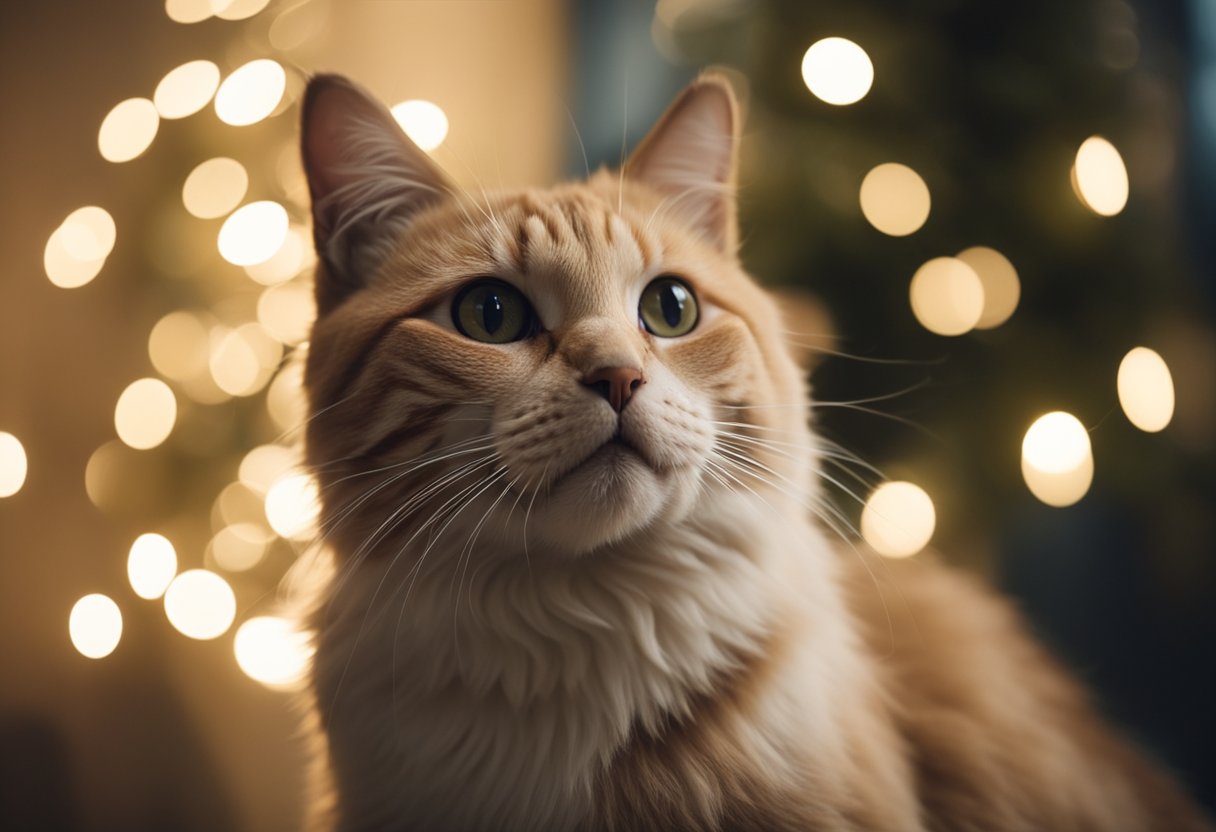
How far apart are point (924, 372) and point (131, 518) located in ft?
5.43

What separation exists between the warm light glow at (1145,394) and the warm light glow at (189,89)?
71.3 inches

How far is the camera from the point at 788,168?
5.36 ft

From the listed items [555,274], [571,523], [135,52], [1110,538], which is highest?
[1110,538]

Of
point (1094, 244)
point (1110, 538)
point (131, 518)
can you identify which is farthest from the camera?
point (1110, 538)

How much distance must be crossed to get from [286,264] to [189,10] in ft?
1.81

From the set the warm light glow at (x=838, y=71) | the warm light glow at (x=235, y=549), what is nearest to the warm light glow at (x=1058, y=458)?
the warm light glow at (x=838, y=71)

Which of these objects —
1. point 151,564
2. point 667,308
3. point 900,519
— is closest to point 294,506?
point 151,564

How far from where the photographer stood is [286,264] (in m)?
1.61

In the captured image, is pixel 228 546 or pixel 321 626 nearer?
pixel 321 626

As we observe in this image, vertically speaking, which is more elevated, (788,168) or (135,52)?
(788,168)

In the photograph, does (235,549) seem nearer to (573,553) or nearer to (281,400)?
(281,400)

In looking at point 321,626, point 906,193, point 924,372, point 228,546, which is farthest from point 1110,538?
point 228,546

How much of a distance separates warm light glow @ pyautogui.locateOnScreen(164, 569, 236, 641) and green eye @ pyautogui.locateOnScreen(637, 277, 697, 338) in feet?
3.70

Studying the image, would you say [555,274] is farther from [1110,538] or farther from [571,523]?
[1110,538]
